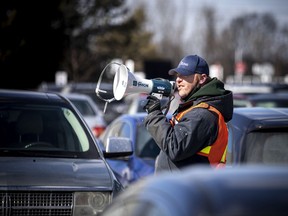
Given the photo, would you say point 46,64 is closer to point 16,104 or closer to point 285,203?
point 16,104

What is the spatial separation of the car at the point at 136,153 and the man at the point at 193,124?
2971 mm

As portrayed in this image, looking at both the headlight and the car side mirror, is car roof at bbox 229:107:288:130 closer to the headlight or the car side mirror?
the car side mirror

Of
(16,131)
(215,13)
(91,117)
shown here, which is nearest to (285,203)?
(16,131)

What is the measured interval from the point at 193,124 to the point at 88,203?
1012 mm

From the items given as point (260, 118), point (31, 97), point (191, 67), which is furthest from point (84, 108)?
point (191, 67)

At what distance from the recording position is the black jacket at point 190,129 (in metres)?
5.34

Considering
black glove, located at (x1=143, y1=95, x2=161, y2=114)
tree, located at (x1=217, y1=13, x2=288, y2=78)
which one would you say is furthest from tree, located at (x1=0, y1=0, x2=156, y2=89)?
tree, located at (x1=217, y1=13, x2=288, y2=78)

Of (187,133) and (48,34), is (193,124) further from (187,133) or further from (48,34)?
(48,34)

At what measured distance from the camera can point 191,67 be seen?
18.9ft

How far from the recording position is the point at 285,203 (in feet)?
9.23

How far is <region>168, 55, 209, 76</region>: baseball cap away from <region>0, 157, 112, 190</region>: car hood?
0.97 m

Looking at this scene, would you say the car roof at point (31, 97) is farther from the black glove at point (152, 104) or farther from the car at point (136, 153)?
the black glove at point (152, 104)

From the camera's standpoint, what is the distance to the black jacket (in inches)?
210

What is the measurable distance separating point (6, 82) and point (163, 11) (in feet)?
194
